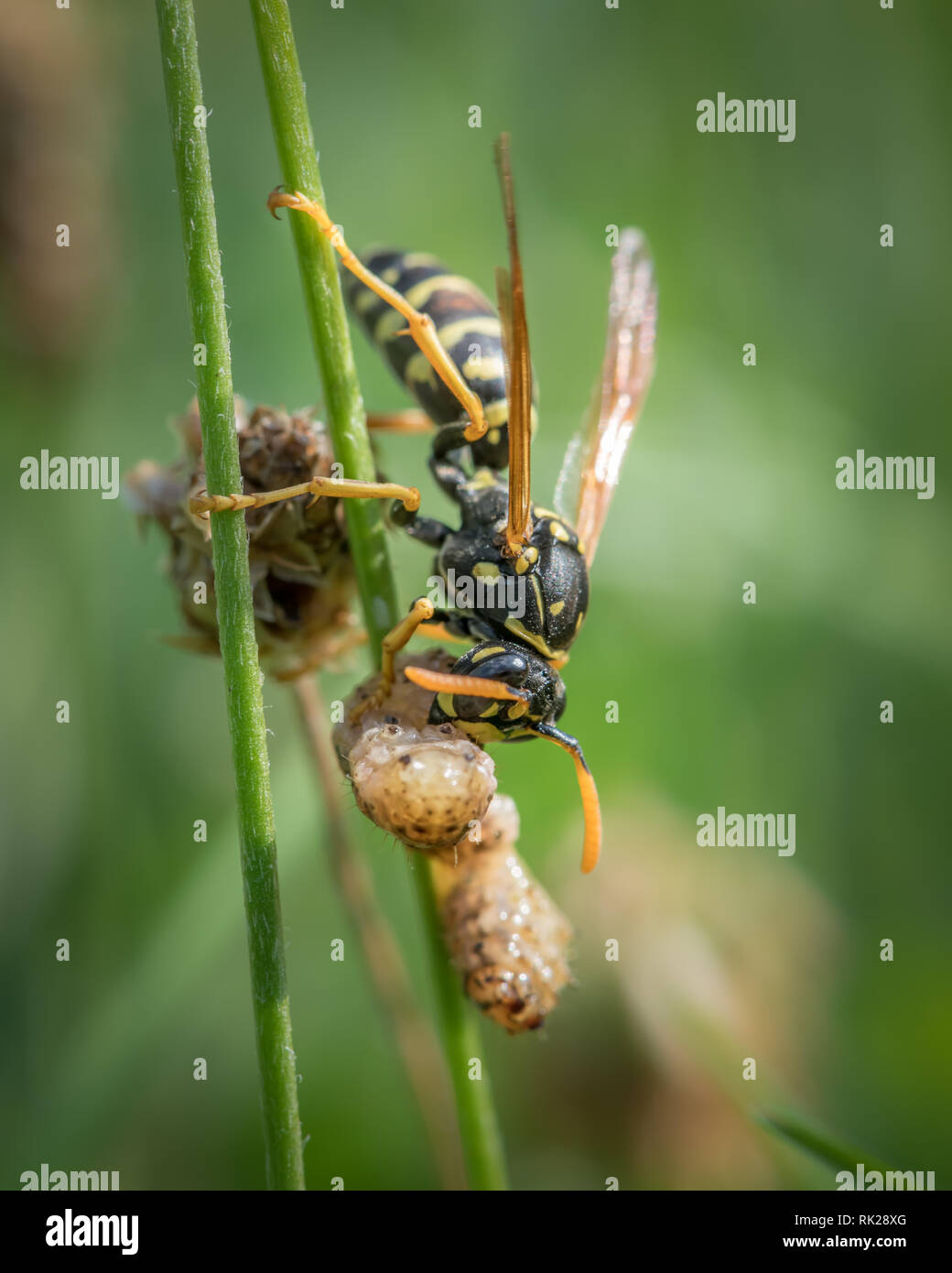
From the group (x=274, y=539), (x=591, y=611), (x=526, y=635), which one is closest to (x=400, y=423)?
(x=274, y=539)

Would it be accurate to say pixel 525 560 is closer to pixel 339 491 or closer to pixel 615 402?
pixel 339 491

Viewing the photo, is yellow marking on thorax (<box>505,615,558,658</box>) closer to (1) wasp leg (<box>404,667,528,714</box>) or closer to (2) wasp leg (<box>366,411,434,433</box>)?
(1) wasp leg (<box>404,667,528,714</box>)

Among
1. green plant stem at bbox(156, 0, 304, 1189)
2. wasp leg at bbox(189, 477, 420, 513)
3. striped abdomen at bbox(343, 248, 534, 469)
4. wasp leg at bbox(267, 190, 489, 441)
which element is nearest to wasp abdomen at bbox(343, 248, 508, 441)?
striped abdomen at bbox(343, 248, 534, 469)

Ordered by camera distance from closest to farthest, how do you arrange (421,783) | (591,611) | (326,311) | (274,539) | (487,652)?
(421,783) < (326,311) < (487,652) < (274,539) < (591,611)

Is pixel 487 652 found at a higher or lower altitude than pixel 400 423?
lower
